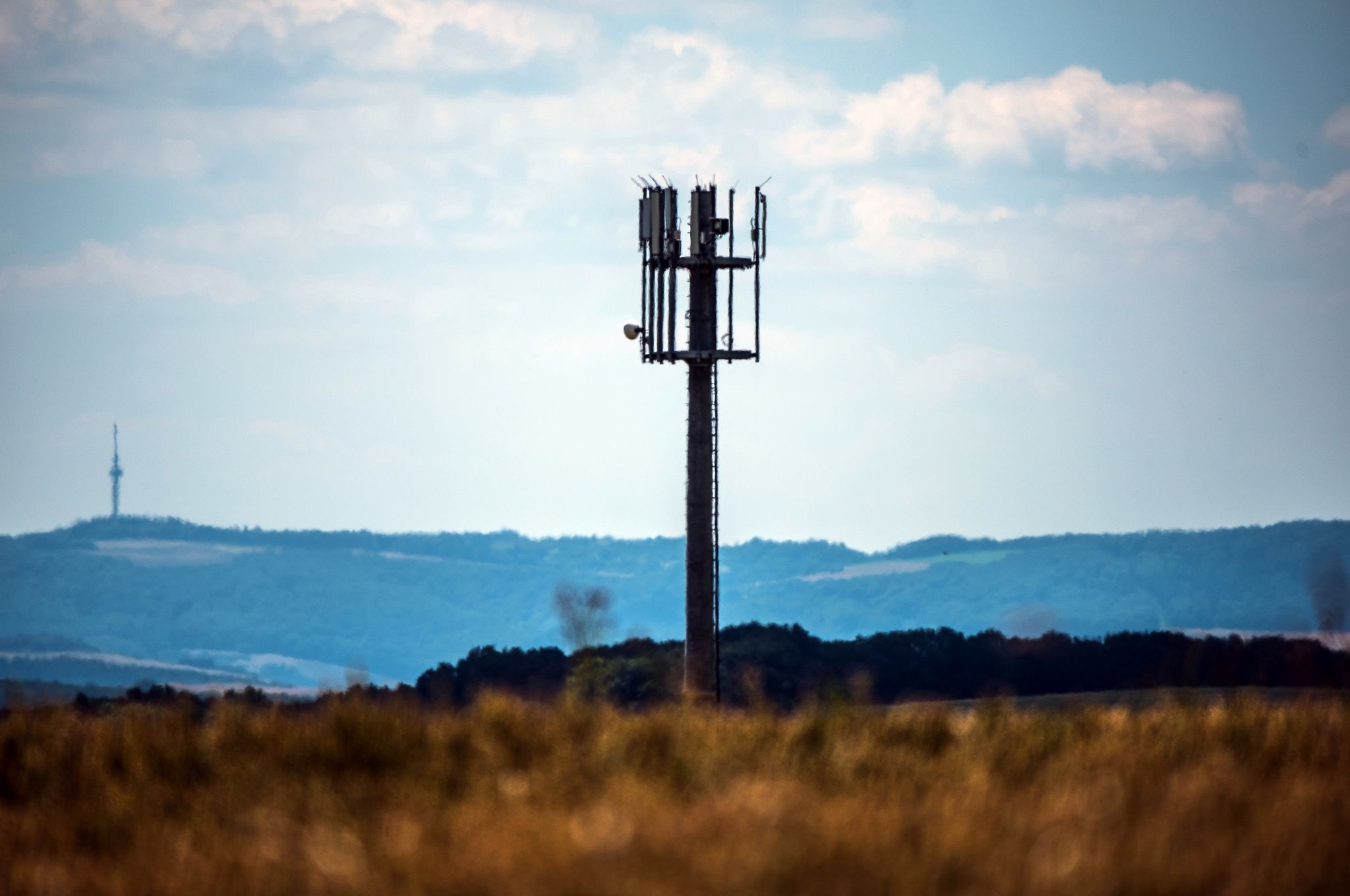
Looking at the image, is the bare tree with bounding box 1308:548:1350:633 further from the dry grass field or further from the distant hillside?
the distant hillside

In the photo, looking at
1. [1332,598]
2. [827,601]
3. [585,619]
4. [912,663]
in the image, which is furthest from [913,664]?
[827,601]

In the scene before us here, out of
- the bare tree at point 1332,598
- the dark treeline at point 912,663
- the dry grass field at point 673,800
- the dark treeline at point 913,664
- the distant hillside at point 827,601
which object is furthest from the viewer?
the distant hillside at point 827,601

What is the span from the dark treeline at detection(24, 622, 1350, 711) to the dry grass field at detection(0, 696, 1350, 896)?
25761mm

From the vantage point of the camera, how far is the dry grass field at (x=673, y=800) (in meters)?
9.37

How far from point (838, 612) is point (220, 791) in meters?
146

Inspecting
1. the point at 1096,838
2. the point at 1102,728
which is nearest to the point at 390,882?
the point at 1096,838

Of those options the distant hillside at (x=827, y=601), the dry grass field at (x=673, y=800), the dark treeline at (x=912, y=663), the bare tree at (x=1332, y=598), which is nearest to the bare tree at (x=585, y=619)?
the dark treeline at (x=912, y=663)

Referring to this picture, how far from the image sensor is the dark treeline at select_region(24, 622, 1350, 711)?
1736 inches

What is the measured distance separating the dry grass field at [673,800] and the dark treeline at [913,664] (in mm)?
25761

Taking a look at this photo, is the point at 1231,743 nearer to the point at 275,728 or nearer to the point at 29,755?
the point at 275,728

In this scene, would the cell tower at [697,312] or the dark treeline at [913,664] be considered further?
the dark treeline at [913,664]

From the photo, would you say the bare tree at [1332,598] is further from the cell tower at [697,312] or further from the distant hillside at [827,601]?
the distant hillside at [827,601]

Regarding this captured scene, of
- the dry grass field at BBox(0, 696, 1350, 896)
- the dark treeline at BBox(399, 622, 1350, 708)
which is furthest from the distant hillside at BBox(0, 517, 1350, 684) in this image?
the dry grass field at BBox(0, 696, 1350, 896)

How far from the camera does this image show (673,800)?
11.0m
